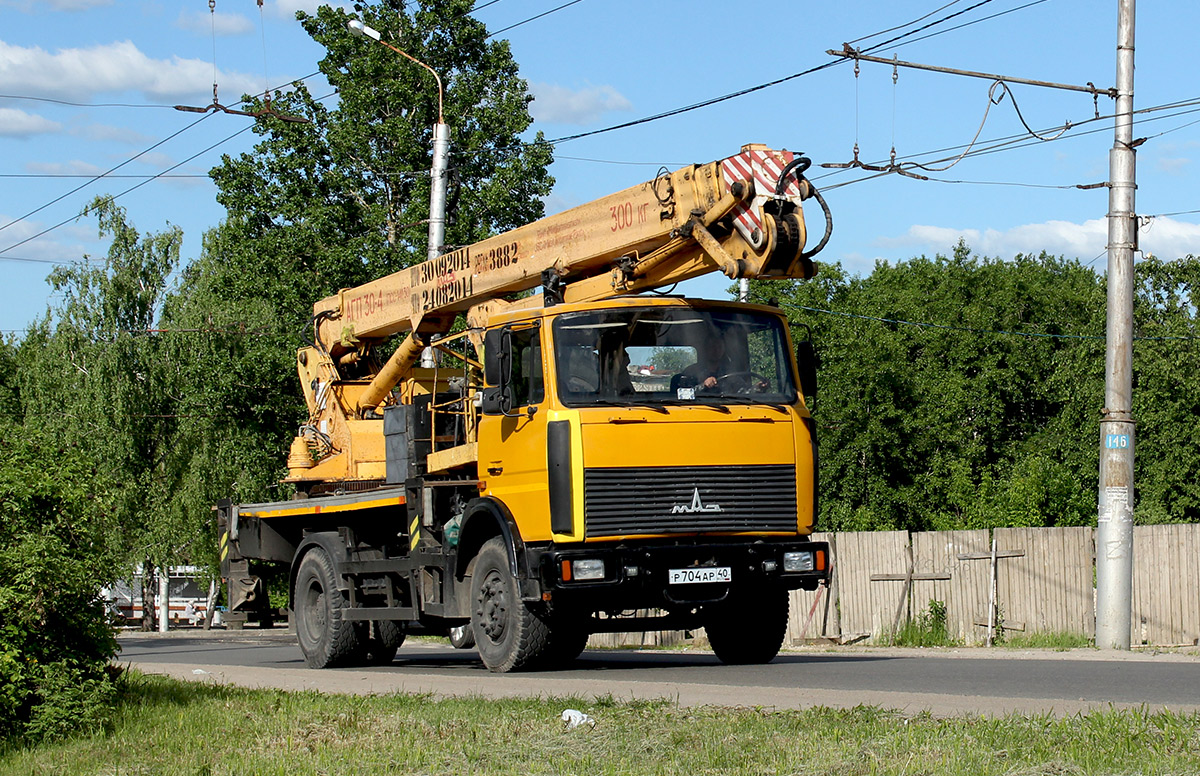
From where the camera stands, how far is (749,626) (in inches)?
544

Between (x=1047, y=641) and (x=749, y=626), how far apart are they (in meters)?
7.51

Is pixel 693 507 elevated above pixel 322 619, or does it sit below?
above

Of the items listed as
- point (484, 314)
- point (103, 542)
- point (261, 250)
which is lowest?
point (103, 542)

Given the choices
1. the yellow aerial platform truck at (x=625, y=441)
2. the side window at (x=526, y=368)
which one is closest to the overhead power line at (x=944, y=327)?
the yellow aerial platform truck at (x=625, y=441)

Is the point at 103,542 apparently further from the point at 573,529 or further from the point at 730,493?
the point at 730,493

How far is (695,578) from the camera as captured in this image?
12.1 meters

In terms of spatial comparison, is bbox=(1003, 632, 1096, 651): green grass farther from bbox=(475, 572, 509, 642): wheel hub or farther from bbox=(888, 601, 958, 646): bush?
bbox=(475, 572, 509, 642): wheel hub

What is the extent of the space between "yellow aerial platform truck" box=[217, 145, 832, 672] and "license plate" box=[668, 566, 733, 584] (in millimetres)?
18

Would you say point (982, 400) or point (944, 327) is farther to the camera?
point (944, 327)

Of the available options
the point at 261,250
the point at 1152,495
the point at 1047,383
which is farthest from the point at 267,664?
the point at 1047,383

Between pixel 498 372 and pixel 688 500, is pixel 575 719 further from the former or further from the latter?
pixel 498 372

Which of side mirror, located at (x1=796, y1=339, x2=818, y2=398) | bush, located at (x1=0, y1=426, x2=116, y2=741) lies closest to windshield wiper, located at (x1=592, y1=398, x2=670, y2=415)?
side mirror, located at (x1=796, y1=339, x2=818, y2=398)

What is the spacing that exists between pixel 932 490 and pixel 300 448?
38105 mm

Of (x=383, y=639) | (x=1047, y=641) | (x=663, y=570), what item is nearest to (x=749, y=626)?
(x=663, y=570)
